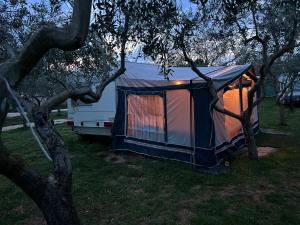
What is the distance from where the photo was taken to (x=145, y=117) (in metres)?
9.04

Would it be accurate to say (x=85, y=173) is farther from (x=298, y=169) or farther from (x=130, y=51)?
(x=298, y=169)

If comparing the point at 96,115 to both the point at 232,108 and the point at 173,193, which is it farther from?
the point at 173,193

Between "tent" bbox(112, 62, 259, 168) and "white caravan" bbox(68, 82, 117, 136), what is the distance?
1.01 feet

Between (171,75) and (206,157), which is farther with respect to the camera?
(171,75)

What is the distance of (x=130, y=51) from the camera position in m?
6.31

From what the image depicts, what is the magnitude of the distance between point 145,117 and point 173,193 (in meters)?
3.38

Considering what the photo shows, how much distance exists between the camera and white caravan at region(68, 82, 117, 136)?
32.3ft

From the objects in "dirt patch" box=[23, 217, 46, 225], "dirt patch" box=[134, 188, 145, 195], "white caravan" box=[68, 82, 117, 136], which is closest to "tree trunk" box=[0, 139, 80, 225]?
"dirt patch" box=[23, 217, 46, 225]

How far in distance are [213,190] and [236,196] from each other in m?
0.50

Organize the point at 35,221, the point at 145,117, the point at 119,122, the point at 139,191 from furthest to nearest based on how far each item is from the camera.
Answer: the point at 119,122
the point at 145,117
the point at 139,191
the point at 35,221

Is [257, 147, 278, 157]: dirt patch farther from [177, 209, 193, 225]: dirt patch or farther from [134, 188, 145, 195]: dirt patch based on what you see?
[177, 209, 193, 225]: dirt patch

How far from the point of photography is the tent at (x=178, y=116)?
751 centimetres

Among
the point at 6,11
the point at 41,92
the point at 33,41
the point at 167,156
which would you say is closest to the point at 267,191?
the point at 167,156

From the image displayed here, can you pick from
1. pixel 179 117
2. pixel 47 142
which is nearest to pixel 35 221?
pixel 47 142
